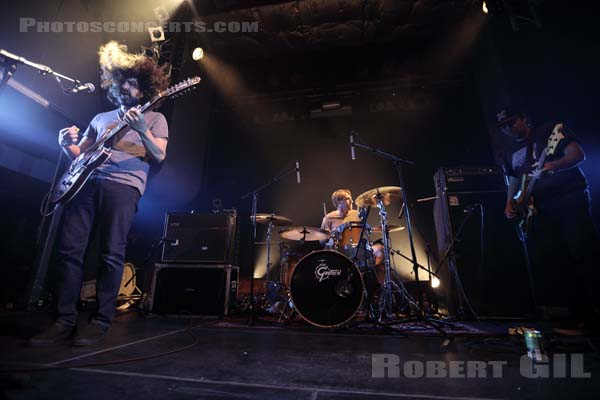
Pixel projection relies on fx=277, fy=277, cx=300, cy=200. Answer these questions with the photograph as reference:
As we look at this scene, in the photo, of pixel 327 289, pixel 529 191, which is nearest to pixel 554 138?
pixel 529 191

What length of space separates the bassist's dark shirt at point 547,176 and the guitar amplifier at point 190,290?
138 inches

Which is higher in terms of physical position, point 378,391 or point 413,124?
point 413,124

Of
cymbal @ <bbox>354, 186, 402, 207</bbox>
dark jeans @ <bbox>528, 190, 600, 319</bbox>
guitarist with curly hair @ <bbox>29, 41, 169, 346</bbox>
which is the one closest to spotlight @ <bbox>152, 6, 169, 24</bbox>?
guitarist with curly hair @ <bbox>29, 41, 169, 346</bbox>

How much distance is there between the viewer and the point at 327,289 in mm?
2811

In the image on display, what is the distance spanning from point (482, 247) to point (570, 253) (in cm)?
89

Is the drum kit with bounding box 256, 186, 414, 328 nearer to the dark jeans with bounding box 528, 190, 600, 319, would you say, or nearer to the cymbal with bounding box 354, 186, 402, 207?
the cymbal with bounding box 354, 186, 402, 207

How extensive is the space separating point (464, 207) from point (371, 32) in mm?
3754

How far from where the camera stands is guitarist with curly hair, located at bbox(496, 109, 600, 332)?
2.30 metres

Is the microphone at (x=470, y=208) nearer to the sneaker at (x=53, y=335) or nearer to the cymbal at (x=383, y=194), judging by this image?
the cymbal at (x=383, y=194)

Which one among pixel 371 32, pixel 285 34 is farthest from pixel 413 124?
pixel 285 34

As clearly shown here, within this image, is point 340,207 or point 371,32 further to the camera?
point 371,32

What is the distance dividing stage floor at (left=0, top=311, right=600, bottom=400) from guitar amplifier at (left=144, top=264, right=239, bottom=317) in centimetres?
132

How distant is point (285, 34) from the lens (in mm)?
5266

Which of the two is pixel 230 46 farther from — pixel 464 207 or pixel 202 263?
pixel 464 207
